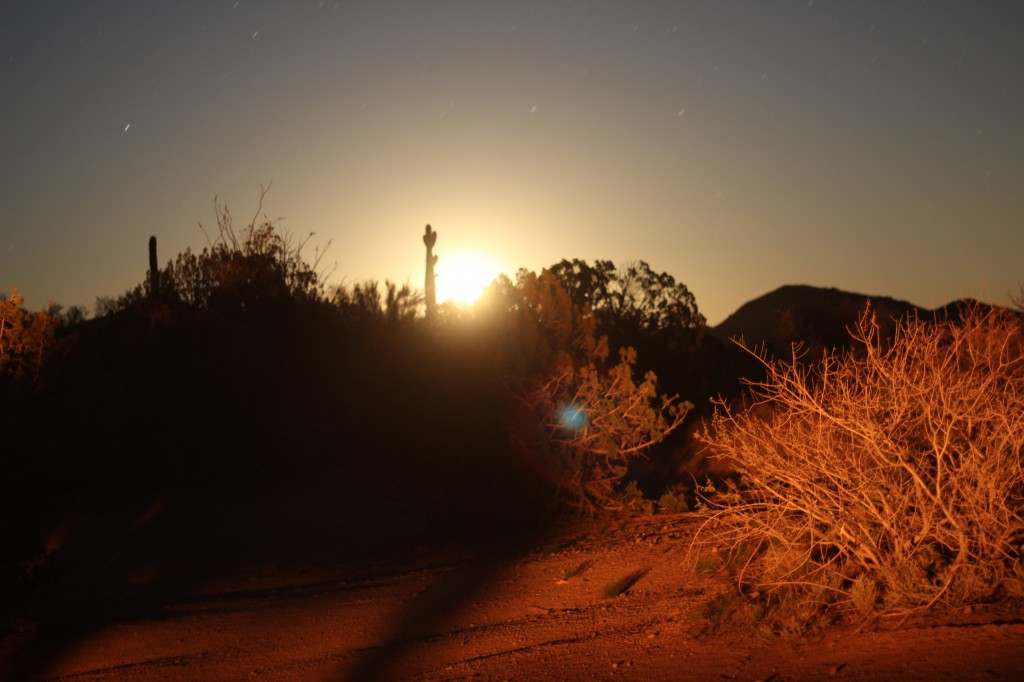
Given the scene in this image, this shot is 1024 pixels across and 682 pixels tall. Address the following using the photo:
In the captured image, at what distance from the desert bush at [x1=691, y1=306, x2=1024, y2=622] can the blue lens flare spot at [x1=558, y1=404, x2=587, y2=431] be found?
23.3 feet

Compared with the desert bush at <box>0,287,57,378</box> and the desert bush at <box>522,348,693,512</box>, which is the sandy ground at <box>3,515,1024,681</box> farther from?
the desert bush at <box>0,287,57,378</box>

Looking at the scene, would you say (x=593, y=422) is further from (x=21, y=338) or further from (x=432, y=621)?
(x=21, y=338)

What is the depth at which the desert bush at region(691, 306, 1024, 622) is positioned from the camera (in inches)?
266

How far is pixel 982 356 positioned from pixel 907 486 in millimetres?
1684

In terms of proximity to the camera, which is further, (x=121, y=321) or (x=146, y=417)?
(x=121, y=321)

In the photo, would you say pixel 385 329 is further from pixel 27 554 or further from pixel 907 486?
pixel 907 486

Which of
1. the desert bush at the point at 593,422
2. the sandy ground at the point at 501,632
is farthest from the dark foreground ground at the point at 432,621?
the desert bush at the point at 593,422

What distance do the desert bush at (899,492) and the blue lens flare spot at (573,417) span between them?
23.3 feet

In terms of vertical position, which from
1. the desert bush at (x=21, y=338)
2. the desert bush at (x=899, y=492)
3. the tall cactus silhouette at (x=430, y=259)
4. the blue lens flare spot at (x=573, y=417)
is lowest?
the desert bush at (x=899, y=492)

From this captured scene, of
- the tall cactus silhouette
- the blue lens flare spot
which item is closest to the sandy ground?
the blue lens flare spot

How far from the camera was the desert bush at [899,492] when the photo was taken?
675cm

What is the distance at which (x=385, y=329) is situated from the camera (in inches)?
1001

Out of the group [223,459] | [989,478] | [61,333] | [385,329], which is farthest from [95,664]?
[385,329]

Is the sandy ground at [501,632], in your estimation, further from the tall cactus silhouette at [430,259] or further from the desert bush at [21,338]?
the tall cactus silhouette at [430,259]
